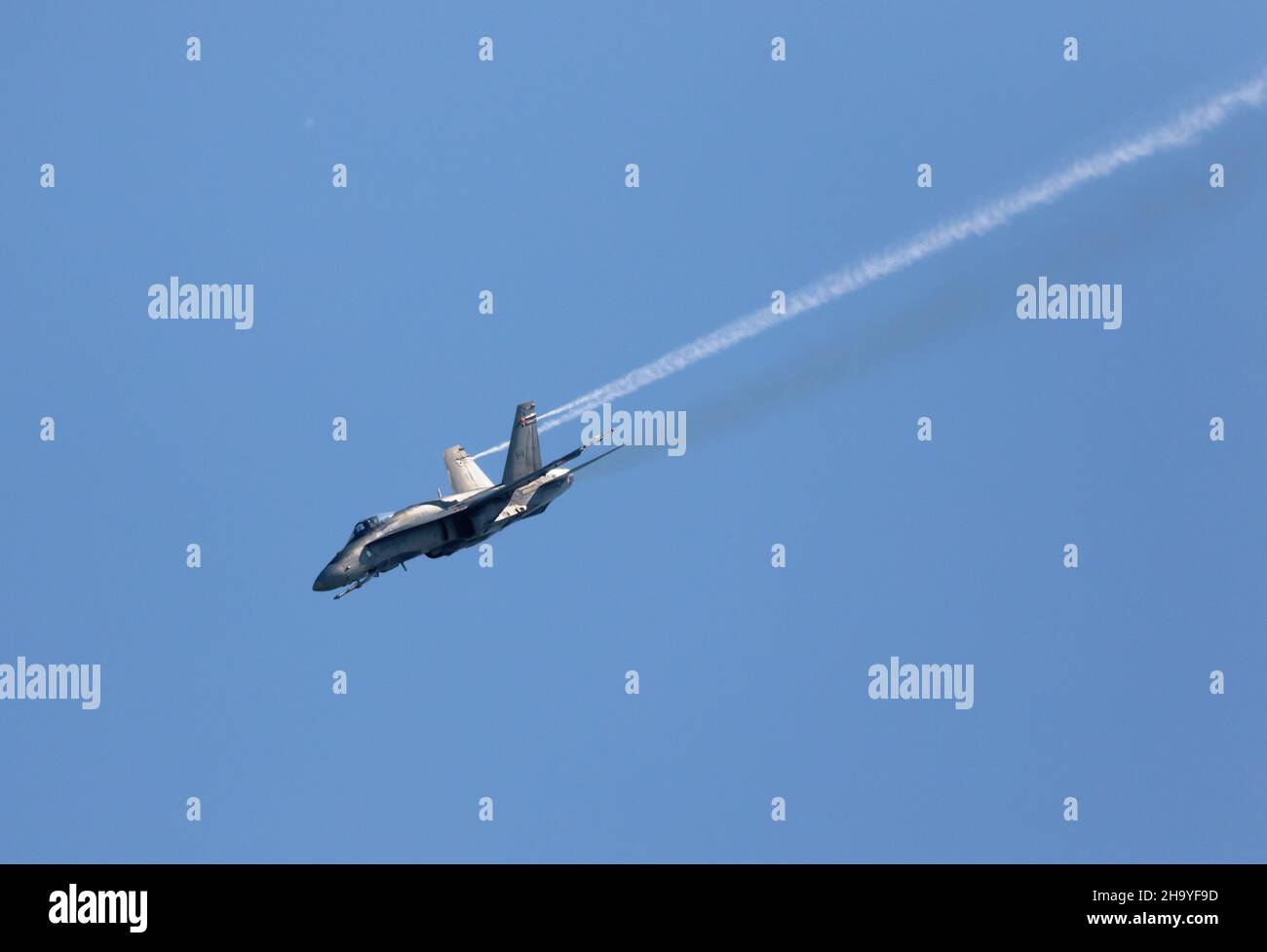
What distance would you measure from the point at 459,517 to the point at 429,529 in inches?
35.6

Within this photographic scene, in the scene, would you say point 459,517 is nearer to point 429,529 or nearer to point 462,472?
point 429,529

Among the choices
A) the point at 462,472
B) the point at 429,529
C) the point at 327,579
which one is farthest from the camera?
the point at 462,472

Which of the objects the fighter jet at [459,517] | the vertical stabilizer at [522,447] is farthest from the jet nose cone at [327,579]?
the vertical stabilizer at [522,447]

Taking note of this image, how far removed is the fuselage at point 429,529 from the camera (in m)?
52.1

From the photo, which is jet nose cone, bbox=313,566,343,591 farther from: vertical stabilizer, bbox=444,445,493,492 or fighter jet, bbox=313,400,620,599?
vertical stabilizer, bbox=444,445,493,492

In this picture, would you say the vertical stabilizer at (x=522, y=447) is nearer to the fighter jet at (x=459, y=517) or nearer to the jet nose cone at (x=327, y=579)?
the fighter jet at (x=459, y=517)

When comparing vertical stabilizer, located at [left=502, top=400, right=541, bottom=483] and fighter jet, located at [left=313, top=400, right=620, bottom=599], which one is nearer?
fighter jet, located at [left=313, top=400, right=620, bottom=599]

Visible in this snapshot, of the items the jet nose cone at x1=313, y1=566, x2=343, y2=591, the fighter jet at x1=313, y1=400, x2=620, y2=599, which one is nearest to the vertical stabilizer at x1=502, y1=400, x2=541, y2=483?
the fighter jet at x1=313, y1=400, x2=620, y2=599

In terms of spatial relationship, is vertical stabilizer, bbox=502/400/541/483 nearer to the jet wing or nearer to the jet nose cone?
the jet wing

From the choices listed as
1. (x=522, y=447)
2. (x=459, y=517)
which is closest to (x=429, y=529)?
(x=459, y=517)

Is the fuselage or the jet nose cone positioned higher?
the fuselage

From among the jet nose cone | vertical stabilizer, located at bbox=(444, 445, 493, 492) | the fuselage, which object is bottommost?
the jet nose cone

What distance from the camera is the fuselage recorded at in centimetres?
5206

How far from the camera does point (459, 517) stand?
53.8m
